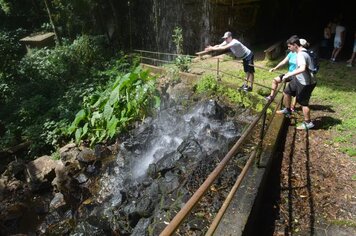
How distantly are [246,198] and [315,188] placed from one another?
136 centimetres

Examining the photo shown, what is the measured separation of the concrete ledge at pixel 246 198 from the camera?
11.7 ft

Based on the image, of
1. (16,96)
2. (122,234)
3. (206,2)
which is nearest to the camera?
(122,234)

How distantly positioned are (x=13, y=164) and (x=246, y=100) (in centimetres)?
707

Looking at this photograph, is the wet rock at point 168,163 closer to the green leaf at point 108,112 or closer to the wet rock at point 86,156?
the wet rock at point 86,156

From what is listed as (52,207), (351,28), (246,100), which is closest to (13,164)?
(52,207)

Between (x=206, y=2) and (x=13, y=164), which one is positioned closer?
(x=13, y=164)

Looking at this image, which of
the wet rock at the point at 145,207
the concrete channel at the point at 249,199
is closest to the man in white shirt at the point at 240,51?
the concrete channel at the point at 249,199

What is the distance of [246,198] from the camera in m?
3.99

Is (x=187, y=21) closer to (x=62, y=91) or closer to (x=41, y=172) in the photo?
(x=62, y=91)

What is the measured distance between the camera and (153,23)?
17422 mm

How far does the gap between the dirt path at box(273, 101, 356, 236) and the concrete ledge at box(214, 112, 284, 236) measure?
1.37 feet

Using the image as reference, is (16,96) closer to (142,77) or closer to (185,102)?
(142,77)

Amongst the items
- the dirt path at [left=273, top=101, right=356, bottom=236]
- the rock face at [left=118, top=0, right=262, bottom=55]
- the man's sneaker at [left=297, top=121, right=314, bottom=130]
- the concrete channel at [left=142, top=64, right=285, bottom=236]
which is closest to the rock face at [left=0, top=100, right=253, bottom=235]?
the concrete channel at [left=142, top=64, right=285, bottom=236]

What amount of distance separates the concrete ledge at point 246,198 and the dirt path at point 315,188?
0.42m
